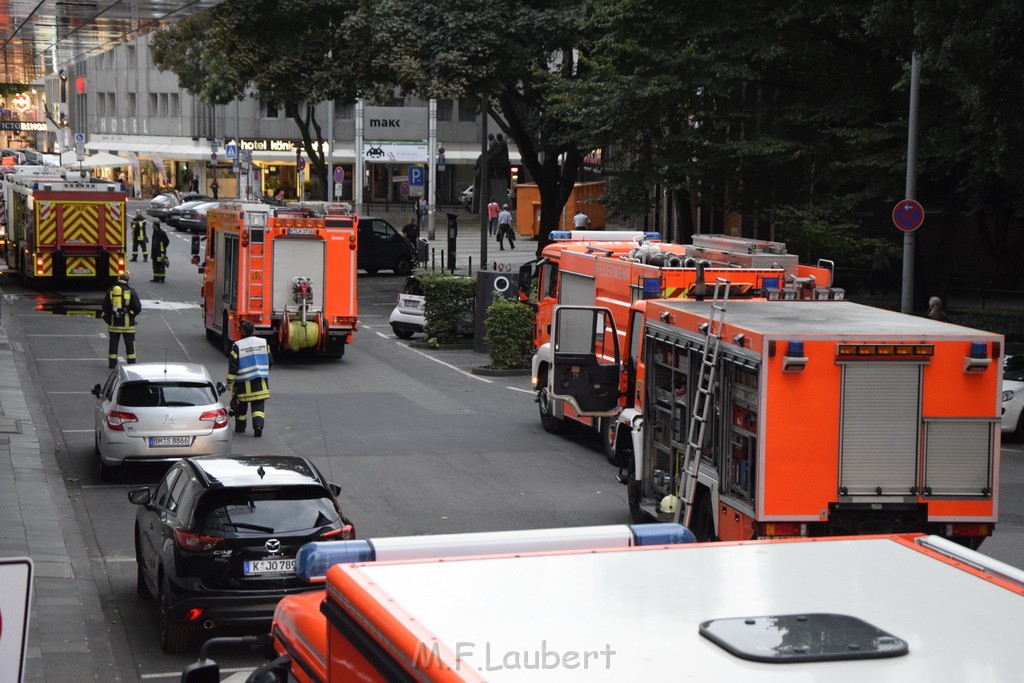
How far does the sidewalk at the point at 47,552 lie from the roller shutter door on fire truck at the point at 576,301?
23.9ft

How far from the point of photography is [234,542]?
10945 mm

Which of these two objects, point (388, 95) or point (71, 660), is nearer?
point (71, 660)

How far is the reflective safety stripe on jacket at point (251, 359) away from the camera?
65.8ft

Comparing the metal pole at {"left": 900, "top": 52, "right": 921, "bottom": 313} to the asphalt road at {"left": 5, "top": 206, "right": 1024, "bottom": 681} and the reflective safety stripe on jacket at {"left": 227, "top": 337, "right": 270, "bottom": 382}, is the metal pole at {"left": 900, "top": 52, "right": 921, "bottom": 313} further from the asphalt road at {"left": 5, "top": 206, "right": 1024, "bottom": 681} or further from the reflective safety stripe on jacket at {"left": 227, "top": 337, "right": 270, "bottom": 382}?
the reflective safety stripe on jacket at {"left": 227, "top": 337, "right": 270, "bottom": 382}

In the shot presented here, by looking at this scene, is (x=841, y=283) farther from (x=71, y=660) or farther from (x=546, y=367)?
(x=71, y=660)

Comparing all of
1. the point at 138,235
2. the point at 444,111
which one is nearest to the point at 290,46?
the point at 138,235

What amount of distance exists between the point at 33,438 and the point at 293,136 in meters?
70.0

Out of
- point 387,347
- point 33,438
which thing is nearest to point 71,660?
point 33,438

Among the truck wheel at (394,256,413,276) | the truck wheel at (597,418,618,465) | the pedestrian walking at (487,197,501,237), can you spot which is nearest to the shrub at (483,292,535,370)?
the truck wheel at (597,418,618,465)

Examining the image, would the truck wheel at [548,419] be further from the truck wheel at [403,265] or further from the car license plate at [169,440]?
the truck wheel at [403,265]

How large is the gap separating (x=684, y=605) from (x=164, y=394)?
1464cm

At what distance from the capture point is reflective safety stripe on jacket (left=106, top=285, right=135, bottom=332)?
25.1 m

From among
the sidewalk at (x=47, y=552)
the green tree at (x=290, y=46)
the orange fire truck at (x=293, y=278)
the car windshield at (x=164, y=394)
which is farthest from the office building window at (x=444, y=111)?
the car windshield at (x=164, y=394)

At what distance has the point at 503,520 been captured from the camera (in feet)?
51.9
